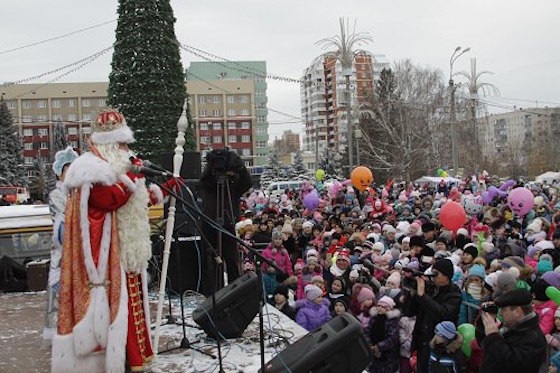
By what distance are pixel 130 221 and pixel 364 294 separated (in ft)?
11.0

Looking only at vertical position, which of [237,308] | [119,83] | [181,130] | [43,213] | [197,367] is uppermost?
[119,83]

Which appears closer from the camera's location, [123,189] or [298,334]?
[123,189]

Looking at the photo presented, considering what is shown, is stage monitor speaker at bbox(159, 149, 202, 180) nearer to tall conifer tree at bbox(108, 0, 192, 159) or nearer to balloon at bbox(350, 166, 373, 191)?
balloon at bbox(350, 166, 373, 191)

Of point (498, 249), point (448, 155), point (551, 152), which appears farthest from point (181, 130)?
point (551, 152)

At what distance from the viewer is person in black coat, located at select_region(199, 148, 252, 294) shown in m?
6.82

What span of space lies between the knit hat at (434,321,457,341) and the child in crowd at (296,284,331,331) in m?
1.71

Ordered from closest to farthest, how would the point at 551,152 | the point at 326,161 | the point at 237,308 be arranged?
the point at 237,308 → the point at 326,161 → the point at 551,152

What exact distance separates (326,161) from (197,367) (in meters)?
48.8

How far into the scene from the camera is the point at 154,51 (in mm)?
22688

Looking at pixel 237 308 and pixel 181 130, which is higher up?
pixel 181 130

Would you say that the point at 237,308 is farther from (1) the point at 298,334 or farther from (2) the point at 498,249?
(2) the point at 498,249

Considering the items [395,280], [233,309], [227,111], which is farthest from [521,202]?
[227,111]

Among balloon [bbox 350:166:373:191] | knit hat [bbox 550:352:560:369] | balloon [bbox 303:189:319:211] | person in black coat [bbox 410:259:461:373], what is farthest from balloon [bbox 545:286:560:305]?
balloon [bbox 350:166:373:191]

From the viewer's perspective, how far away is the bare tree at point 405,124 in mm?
40750
